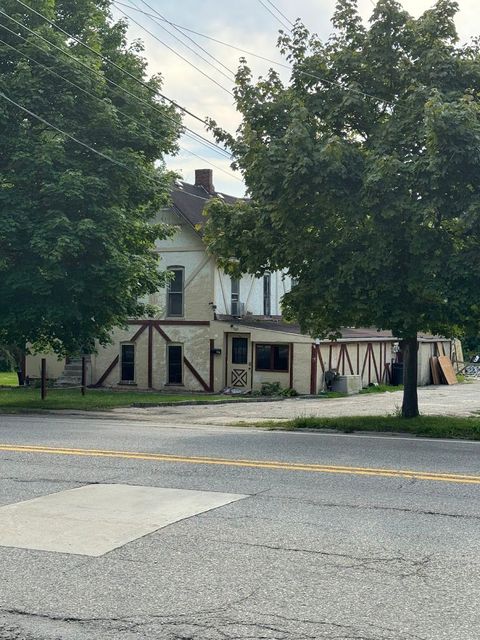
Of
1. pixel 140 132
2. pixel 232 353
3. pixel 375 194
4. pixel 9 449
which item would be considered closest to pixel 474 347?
pixel 232 353

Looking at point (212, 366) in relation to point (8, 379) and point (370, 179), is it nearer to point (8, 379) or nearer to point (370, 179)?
point (8, 379)

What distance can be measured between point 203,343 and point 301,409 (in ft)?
33.2

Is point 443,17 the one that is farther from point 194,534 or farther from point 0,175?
point 194,534

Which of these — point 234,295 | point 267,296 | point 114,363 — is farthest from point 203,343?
point 267,296

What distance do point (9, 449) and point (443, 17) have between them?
39.9 ft

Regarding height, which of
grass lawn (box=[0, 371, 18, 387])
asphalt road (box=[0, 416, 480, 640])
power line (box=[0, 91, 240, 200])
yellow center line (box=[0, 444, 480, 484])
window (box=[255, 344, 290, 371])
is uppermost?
power line (box=[0, 91, 240, 200])

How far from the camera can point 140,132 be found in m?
22.8

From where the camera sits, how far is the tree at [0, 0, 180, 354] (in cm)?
2059

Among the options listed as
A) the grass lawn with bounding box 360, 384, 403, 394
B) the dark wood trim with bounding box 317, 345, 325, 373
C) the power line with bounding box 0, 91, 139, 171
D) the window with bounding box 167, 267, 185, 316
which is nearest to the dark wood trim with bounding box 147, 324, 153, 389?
the window with bounding box 167, 267, 185, 316

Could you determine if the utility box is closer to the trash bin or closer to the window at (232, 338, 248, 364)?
the window at (232, 338, 248, 364)

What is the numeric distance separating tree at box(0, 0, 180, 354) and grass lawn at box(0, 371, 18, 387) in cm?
1708

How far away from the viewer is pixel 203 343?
1334 inches

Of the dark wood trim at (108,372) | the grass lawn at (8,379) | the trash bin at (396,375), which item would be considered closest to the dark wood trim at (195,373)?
the dark wood trim at (108,372)

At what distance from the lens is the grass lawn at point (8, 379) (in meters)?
39.7
